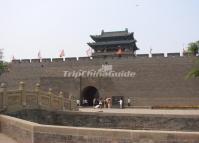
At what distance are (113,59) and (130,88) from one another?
311 centimetres

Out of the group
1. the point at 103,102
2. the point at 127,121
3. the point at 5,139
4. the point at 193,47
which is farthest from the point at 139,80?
the point at 5,139

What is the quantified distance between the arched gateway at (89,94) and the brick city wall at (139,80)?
52 centimetres

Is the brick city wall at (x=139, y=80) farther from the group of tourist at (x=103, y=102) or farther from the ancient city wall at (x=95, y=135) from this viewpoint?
the ancient city wall at (x=95, y=135)

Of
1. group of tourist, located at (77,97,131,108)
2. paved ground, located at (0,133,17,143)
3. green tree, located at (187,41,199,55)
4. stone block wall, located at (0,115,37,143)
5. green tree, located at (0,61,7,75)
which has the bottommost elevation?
paved ground, located at (0,133,17,143)

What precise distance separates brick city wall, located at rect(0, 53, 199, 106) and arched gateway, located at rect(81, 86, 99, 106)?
1.71ft

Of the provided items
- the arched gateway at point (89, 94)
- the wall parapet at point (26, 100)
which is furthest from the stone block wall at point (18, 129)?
the arched gateway at point (89, 94)

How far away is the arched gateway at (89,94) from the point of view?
3447 centimetres

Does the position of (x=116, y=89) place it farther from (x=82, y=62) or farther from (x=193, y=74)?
(x=193, y=74)

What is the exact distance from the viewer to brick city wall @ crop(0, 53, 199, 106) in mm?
31656

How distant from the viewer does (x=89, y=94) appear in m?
36.0

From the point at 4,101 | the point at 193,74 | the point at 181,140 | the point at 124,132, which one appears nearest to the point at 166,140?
the point at 181,140

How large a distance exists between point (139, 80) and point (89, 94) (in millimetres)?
5374

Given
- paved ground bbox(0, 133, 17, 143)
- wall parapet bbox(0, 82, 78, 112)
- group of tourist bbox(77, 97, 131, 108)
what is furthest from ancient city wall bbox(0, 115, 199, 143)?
group of tourist bbox(77, 97, 131, 108)

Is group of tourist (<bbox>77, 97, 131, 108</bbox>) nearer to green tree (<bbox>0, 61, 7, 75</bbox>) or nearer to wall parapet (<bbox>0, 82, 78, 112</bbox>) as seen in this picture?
green tree (<bbox>0, 61, 7, 75</bbox>)
